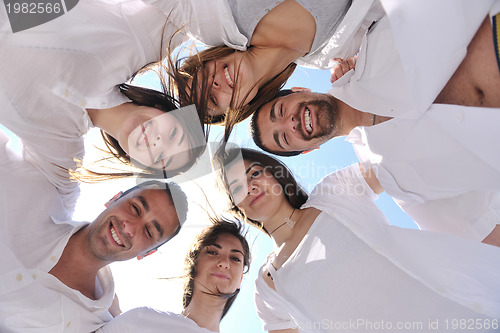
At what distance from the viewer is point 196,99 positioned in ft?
7.43

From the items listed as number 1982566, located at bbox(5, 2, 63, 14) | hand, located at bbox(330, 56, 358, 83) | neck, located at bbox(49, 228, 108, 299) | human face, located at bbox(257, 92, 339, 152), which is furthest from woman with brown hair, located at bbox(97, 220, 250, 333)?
number 1982566, located at bbox(5, 2, 63, 14)

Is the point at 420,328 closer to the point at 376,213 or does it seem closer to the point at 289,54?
the point at 376,213

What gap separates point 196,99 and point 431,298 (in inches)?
66.2

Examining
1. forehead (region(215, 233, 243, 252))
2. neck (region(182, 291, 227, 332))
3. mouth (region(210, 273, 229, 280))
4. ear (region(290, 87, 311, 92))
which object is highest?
ear (region(290, 87, 311, 92))

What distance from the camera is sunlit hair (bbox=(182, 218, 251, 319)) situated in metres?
3.03

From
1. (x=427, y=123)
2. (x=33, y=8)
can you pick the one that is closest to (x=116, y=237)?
(x=33, y=8)

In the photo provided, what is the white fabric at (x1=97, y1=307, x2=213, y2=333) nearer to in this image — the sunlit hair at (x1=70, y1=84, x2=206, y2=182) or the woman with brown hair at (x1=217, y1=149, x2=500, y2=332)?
the woman with brown hair at (x1=217, y1=149, x2=500, y2=332)

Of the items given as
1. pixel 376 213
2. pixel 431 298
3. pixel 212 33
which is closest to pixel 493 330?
pixel 431 298

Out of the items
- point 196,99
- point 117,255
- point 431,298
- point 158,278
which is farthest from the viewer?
point 158,278

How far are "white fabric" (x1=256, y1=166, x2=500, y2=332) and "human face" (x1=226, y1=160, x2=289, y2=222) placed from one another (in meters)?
0.31

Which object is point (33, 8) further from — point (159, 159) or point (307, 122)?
point (307, 122)

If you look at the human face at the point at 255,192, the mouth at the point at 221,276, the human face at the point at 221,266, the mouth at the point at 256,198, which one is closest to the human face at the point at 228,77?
the human face at the point at 255,192

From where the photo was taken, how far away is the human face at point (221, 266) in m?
2.89

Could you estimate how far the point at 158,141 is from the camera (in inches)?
84.8
